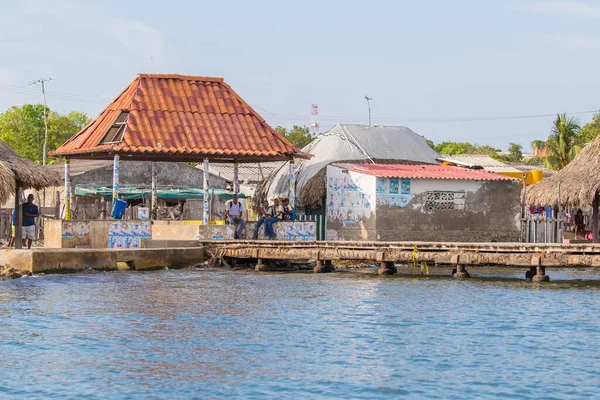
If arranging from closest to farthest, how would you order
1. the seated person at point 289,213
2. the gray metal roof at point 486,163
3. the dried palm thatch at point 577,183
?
the dried palm thatch at point 577,183
the seated person at point 289,213
the gray metal roof at point 486,163

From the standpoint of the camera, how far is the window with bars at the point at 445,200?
101 ft

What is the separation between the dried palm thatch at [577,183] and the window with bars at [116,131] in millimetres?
12423

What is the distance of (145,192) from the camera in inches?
1484

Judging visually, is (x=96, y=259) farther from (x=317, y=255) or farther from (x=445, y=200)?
(x=445, y=200)

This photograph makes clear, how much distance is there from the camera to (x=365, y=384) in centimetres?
1230

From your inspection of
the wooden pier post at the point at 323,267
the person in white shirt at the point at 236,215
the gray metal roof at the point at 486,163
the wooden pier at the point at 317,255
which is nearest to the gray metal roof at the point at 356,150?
the gray metal roof at the point at 486,163

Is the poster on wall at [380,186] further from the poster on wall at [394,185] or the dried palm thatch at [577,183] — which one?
the dried palm thatch at [577,183]

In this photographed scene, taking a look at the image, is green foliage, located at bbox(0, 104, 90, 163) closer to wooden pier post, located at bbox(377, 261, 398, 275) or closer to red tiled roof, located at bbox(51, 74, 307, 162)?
red tiled roof, located at bbox(51, 74, 307, 162)

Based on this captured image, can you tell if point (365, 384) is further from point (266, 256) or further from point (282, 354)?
point (266, 256)

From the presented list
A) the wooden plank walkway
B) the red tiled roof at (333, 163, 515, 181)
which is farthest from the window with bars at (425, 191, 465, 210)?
the wooden plank walkway

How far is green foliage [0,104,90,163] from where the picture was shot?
61.0 metres

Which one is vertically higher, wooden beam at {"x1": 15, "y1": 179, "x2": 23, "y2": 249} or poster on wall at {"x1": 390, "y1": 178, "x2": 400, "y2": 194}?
poster on wall at {"x1": 390, "y1": 178, "x2": 400, "y2": 194}

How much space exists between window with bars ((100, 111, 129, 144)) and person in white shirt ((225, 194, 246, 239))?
3498 mm

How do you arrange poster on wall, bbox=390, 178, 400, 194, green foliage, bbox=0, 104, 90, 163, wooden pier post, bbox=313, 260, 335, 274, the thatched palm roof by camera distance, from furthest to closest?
green foliage, bbox=0, 104, 90, 163
poster on wall, bbox=390, 178, 400, 194
wooden pier post, bbox=313, 260, 335, 274
the thatched palm roof
